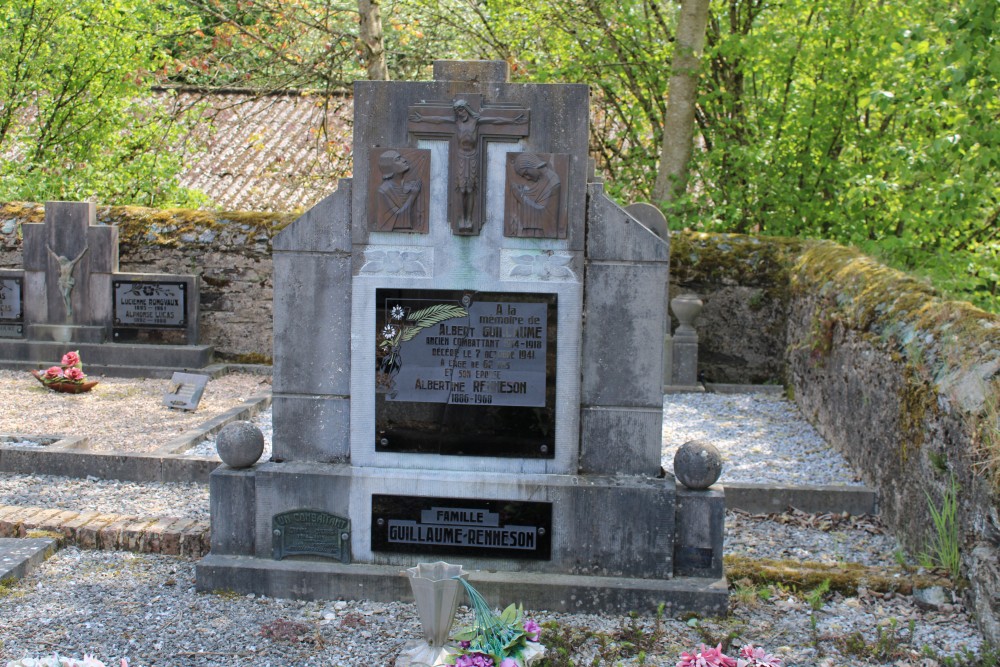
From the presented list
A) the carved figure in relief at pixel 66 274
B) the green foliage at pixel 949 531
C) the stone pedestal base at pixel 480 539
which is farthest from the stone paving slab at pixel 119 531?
the carved figure in relief at pixel 66 274

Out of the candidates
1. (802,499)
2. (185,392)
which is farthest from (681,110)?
(802,499)

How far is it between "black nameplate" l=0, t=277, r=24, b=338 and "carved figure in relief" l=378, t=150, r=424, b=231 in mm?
7848

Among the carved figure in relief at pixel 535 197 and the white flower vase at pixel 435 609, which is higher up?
the carved figure in relief at pixel 535 197

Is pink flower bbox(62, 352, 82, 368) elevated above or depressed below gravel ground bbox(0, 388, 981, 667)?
above

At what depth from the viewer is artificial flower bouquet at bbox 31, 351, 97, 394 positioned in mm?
9422

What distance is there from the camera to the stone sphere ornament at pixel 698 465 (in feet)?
15.5

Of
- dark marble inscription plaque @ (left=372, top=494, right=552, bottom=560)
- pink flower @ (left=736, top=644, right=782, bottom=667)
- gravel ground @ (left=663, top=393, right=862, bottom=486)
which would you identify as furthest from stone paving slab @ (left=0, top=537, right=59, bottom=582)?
gravel ground @ (left=663, top=393, right=862, bottom=486)

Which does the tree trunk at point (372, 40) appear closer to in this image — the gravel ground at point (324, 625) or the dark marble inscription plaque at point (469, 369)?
the dark marble inscription plaque at point (469, 369)

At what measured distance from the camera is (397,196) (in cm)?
479

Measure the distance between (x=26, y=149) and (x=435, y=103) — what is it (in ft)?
39.6

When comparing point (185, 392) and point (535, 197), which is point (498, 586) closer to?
point (535, 197)

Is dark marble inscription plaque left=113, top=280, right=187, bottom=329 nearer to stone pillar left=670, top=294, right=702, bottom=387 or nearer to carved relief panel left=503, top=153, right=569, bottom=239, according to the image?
stone pillar left=670, top=294, right=702, bottom=387

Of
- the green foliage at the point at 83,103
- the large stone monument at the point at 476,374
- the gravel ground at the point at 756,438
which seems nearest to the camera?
the large stone monument at the point at 476,374

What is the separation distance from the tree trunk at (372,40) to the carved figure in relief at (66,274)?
13.4ft
